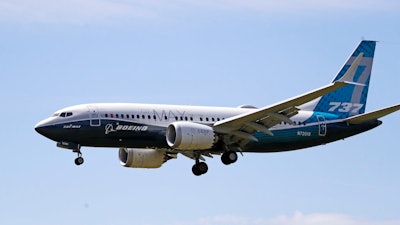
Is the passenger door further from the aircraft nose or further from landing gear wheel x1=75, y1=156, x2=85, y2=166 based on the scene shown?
the aircraft nose

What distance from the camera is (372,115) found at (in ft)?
251

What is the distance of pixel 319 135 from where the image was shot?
77.9 metres

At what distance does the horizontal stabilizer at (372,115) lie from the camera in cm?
7272

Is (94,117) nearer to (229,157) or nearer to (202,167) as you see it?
Answer: (202,167)

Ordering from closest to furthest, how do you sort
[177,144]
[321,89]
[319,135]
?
[321,89]
[177,144]
[319,135]

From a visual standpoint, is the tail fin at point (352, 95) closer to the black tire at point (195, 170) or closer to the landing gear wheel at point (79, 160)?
the black tire at point (195, 170)

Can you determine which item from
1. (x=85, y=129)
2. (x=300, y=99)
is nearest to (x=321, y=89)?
(x=300, y=99)

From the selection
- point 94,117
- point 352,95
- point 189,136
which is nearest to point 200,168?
point 189,136

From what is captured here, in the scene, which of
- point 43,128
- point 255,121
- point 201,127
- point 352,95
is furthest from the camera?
point 352,95

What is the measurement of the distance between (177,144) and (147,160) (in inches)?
340

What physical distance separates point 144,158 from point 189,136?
8811 mm

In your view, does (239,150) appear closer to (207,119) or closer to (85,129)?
(207,119)

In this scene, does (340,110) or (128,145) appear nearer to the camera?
(128,145)

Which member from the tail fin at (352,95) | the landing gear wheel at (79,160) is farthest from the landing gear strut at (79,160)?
the tail fin at (352,95)
